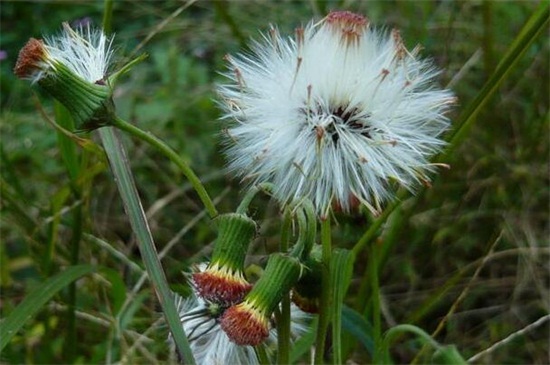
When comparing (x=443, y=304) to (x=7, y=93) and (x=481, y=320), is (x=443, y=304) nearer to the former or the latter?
(x=481, y=320)

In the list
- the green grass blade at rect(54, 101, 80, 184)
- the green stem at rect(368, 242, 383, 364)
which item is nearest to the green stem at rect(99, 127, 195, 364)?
the green stem at rect(368, 242, 383, 364)

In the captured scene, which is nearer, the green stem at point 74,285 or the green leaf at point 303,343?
the green leaf at point 303,343

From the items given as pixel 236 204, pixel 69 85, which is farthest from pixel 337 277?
pixel 236 204

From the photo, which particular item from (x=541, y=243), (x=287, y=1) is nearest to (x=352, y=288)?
(x=541, y=243)

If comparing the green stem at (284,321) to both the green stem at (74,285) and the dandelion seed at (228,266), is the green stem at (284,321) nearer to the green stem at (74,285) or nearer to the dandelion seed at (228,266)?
the dandelion seed at (228,266)

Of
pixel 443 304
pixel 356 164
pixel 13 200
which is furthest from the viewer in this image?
pixel 443 304

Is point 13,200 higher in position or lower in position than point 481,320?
higher

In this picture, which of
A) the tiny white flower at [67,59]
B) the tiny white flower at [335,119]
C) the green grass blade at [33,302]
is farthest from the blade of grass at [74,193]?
the tiny white flower at [335,119]
